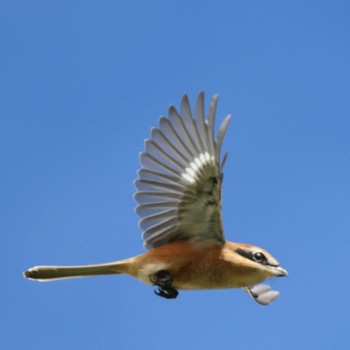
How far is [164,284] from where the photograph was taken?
9.02m

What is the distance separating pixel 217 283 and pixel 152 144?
144cm

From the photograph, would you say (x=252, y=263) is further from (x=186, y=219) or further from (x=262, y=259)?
(x=186, y=219)

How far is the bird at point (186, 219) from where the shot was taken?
29.6ft

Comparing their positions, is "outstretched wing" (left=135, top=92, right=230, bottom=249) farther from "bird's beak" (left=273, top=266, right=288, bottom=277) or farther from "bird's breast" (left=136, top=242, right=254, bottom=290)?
"bird's beak" (left=273, top=266, right=288, bottom=277)

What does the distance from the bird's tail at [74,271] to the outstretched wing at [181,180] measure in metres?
0.34

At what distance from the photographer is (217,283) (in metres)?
9.04

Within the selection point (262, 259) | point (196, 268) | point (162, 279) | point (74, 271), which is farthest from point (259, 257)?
point (74, 271)

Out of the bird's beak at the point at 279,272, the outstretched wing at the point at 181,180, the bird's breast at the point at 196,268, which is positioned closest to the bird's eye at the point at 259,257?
the bird's beak at the point at 279,272

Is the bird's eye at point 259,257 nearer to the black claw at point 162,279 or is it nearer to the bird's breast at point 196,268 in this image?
the bird's breast at point 196,268

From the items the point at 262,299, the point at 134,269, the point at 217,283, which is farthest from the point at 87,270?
the point at 262,299

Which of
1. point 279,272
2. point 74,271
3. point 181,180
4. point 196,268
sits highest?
point 181,180

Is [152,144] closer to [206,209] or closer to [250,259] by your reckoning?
[206,209]

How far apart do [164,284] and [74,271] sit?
102 centimetres

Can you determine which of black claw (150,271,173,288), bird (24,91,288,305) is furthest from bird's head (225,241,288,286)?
black claw (150,271,173,288)
